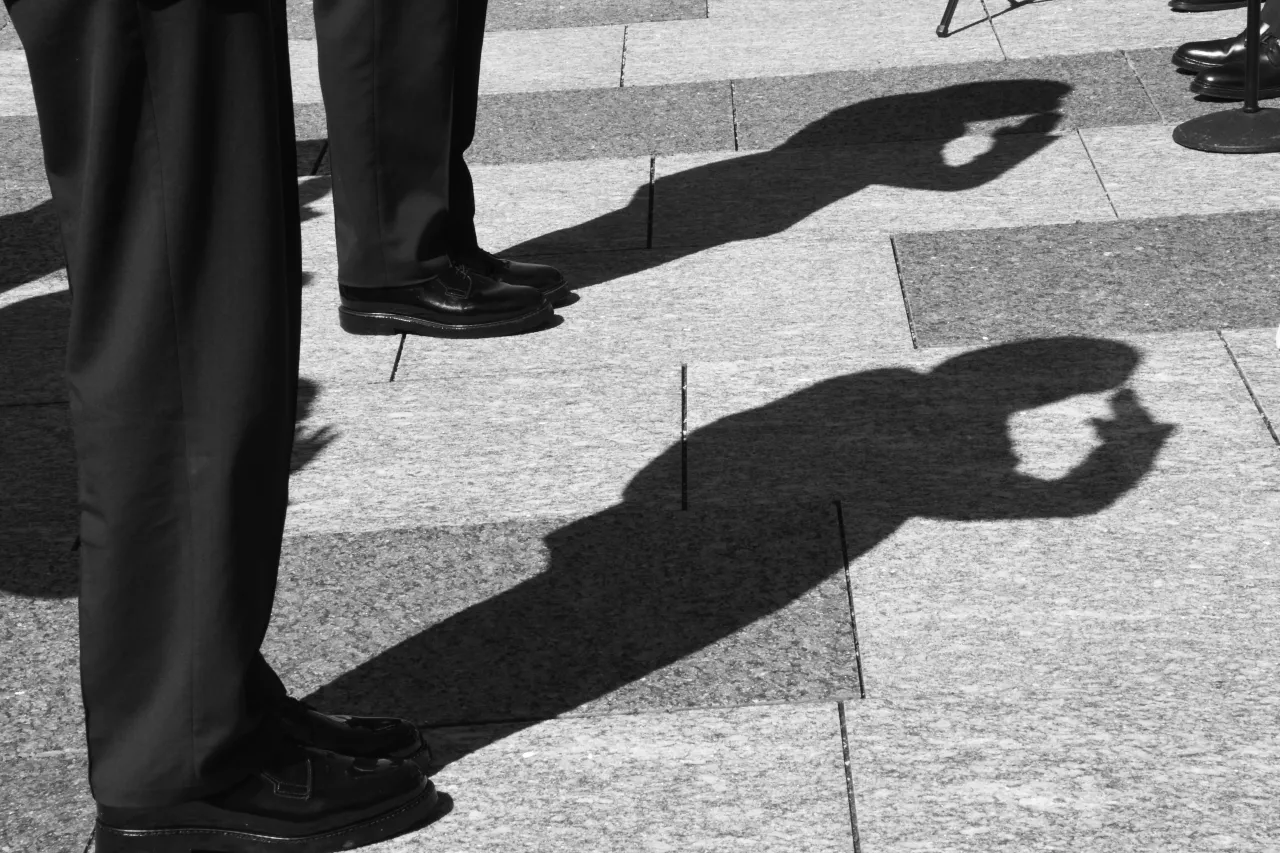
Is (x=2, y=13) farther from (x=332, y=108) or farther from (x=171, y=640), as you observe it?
(x=171, y=640)

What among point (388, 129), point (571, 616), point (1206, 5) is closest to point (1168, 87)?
point (1206, 5)

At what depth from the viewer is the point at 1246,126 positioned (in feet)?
19.8

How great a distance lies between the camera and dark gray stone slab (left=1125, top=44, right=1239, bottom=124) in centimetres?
647

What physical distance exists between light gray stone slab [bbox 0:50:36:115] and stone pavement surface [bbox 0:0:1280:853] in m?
1.20

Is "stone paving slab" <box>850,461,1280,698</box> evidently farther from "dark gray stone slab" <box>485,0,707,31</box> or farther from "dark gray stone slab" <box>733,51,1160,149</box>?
"dark gray stone slab" <box>485,0,707,31</box>

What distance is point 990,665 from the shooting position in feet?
10.3

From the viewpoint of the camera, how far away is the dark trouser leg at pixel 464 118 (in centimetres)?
483

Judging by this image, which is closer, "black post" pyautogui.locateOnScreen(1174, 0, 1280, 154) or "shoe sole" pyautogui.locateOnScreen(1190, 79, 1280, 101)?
"black post" pyautogui.locateOnScreen(1174, 0, 1280, 154)

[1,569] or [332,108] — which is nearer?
[1,569]

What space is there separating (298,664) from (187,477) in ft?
3.08

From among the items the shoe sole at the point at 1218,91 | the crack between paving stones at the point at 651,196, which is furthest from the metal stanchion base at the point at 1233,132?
the crack between paving stones at the point at 651,196

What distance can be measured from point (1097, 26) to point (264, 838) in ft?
19.9

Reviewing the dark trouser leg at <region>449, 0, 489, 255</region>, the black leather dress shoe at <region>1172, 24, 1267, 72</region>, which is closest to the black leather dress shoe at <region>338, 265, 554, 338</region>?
the dark trouser leg at <region>449, 0, 489, 255</region>

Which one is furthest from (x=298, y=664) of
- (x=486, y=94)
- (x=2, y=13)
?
(x=2, y=13)
